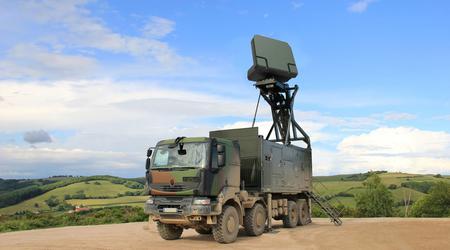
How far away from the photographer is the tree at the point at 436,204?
44.0 metres

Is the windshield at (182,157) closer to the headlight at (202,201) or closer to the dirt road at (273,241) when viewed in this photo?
the headlight at (202,201)

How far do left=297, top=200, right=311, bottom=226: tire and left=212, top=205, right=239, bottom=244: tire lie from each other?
642cm

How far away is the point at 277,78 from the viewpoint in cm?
2270

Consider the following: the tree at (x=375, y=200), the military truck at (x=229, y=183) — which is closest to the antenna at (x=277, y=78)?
the military truck at (x=229, y=183)

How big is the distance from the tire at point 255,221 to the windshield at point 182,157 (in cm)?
317

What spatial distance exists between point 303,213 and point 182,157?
897 centimetres

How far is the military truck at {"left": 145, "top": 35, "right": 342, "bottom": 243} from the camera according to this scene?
44.7 feet

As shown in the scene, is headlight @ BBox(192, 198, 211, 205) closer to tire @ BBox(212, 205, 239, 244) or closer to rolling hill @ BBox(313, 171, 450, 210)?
tire @ BBox(212, 205, 239, 244)

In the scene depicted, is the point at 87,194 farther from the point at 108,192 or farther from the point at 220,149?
the point at 220,149

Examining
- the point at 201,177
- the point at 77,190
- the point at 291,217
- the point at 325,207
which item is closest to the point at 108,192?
the point at 77,190

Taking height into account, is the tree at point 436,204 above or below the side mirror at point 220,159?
below

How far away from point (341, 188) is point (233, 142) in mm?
51655

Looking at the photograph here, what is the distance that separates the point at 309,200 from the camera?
70.8ft

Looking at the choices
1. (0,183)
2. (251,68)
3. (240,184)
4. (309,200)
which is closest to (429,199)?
(309,200)
